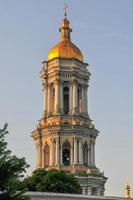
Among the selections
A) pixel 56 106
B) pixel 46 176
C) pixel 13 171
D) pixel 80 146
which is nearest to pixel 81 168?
pixel 80 146

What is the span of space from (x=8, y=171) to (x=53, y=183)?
94.9ft

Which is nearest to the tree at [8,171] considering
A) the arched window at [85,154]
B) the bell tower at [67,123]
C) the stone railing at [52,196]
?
the stone railing at [52,196]

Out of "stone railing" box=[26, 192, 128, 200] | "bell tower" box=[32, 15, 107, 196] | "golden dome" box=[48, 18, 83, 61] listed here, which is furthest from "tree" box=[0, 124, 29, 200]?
"golden dome" box=[48, 18, 83, 61]

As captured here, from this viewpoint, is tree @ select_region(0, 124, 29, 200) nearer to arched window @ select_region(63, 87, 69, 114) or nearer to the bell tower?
the bell tower

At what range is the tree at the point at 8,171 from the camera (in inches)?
1093

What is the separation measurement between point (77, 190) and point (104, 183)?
13759 millimetres

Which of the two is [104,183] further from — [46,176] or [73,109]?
[46,176]

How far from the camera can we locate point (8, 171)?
27797 millimetres

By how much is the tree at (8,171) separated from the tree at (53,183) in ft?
90.4

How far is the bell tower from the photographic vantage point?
68.8 m

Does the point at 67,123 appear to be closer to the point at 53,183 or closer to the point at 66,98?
the point at 66,98

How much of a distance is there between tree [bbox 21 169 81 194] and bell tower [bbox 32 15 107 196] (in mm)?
9317

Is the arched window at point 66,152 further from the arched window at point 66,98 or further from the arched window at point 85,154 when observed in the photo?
the arched window at point 66,98

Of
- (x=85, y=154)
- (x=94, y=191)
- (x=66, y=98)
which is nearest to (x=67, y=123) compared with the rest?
(x=66, y=98)
